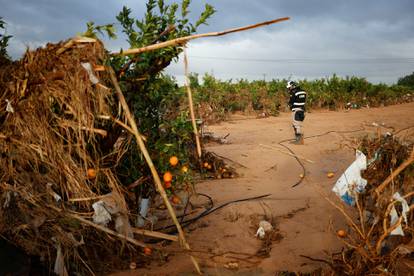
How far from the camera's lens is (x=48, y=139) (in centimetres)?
301

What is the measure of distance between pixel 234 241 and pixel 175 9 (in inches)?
106

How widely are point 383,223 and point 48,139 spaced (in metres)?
2.78

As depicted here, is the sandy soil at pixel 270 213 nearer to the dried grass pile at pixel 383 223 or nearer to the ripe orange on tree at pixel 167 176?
the dried grass pile at pixel 383 223

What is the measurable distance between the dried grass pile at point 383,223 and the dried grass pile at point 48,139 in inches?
86.7

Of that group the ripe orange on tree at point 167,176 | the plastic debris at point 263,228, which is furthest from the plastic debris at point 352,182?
the ripe orange on tree at point 167,176

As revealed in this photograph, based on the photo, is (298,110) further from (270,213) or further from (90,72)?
(90,72)

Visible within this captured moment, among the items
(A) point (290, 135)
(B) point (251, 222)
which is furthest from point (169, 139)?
(A) point (290, 135)

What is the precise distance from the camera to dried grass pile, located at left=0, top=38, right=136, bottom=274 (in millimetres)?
2920

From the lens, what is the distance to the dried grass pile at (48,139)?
2920mm

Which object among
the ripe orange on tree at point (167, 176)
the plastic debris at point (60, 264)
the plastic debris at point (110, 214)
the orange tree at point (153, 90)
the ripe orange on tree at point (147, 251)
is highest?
the orange tree at point (153, 90)

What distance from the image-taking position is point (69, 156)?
10.1 ft

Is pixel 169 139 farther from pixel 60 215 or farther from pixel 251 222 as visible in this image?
pixel 251 222

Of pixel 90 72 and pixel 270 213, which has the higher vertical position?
pixel 90 72

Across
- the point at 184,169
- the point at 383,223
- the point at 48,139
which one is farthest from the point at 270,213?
the point at 48,139
